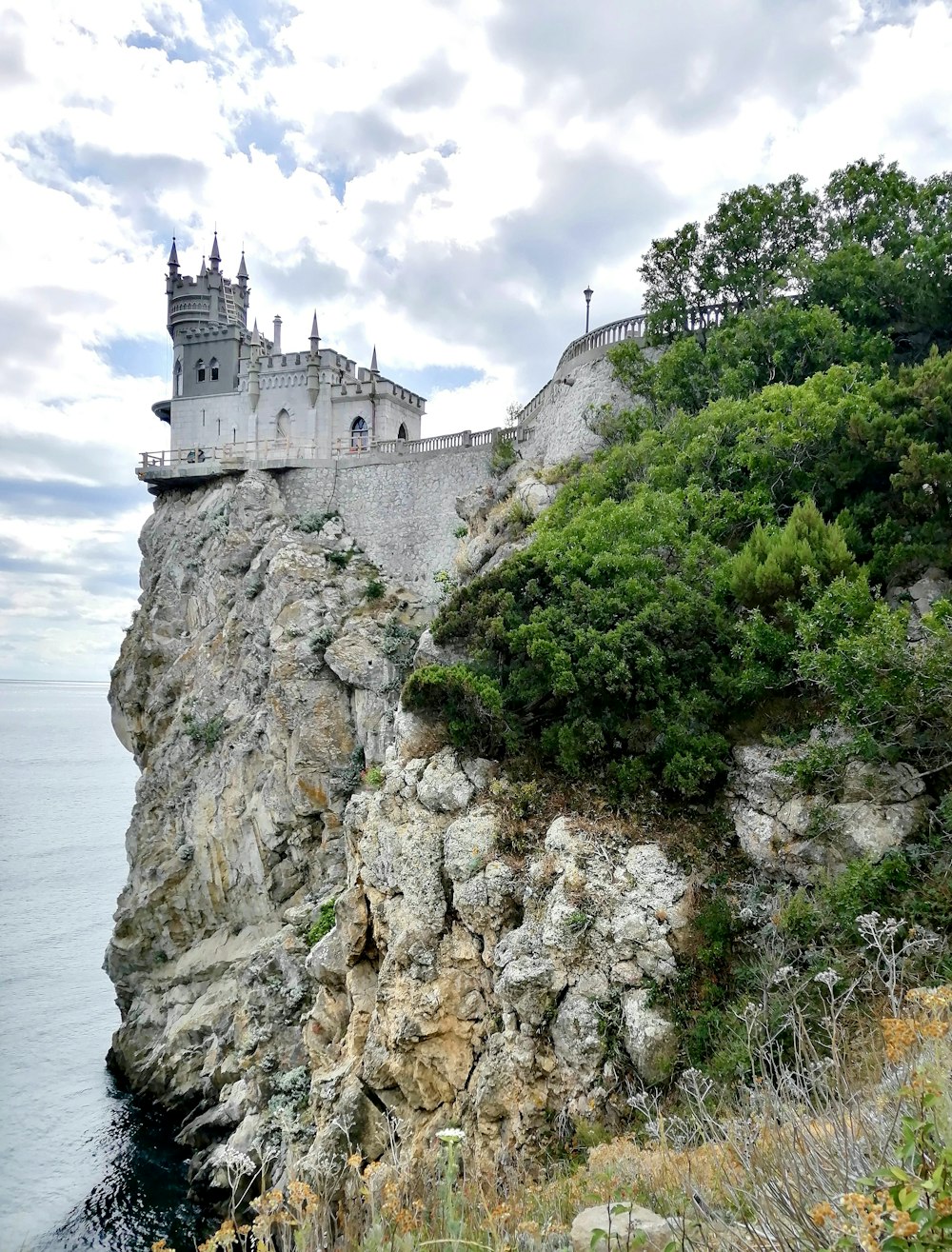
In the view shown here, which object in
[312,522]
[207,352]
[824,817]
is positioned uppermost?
[207,352]

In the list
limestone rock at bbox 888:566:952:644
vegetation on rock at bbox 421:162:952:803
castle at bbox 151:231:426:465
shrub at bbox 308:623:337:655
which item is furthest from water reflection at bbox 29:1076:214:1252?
castle at bbox 151:231:426:465

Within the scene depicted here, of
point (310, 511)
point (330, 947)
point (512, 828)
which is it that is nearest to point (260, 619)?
point (310, 511)

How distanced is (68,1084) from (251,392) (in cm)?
2505

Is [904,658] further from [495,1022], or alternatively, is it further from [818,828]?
[495,1022]

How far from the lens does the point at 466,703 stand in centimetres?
1285

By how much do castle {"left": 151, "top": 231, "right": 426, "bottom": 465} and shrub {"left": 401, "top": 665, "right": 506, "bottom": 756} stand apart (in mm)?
18812

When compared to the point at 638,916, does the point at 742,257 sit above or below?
above

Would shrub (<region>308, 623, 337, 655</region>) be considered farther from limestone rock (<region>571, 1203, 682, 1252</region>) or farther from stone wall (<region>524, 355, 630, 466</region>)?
limestone rock (<region>571, 1203, 682, 1252</region>)

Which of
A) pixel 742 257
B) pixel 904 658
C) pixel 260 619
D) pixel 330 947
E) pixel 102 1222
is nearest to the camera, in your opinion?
pixel 904 658

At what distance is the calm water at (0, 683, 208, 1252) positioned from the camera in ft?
60.8

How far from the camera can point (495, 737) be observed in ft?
41.7

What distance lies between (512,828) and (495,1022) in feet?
7.94

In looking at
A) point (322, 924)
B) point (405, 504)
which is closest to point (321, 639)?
point (405, 504)

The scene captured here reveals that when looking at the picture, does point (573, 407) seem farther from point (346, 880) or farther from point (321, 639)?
point (346, 880)
